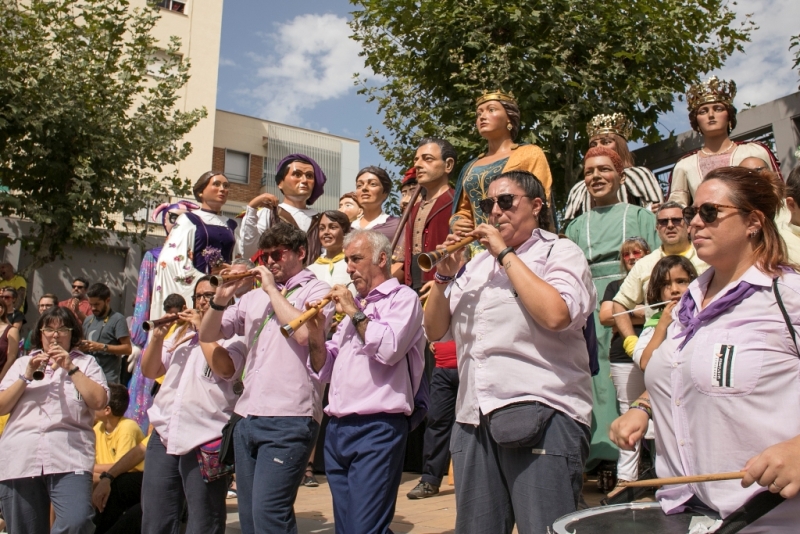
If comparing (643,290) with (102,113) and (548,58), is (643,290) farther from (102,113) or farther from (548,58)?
(102,113)

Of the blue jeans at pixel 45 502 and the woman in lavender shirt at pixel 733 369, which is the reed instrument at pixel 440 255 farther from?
the blue jeans at pixel 45 502

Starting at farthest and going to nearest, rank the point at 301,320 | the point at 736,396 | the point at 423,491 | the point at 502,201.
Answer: the point at 423,491 → the point at 301,320 → the point at 502,201 → the point at 736,396

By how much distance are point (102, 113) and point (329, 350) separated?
1166cm

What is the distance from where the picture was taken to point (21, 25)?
13.5m

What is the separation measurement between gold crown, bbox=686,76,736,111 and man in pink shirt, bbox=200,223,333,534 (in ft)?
13.0

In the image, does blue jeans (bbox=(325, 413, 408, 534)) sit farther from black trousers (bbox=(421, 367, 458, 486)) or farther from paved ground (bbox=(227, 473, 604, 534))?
black trousers (bbox=(421, 367, 458, 486))

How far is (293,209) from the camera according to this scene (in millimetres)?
6879

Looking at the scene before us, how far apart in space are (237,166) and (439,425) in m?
23.5

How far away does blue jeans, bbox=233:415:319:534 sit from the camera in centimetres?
380

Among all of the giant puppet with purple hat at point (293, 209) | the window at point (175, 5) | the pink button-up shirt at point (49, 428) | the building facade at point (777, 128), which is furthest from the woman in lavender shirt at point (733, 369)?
the window at point (175, 5)

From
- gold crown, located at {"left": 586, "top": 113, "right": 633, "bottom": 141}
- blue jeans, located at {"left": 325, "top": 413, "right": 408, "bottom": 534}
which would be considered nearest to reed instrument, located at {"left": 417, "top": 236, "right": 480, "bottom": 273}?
blue jeans, located at {"left": 325, "top": 413, "right": 408, "bottom": 534}

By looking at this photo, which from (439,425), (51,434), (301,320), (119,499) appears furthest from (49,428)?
(439,425)

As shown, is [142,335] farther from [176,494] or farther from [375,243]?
[375,243]

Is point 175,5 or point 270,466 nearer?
point 270,466
